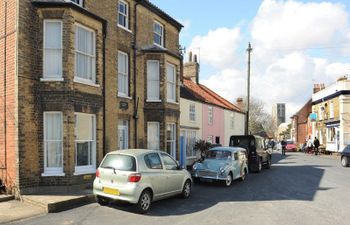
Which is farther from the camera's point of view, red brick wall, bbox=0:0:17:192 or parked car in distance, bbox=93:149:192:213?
red brick wall, bbox=0:0:17:192

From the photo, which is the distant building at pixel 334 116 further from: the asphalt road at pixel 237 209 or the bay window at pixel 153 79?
the bay window at pixel 153 79

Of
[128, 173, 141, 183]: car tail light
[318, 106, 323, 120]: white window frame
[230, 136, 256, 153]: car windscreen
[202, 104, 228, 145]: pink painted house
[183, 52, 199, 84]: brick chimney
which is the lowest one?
[128, 173, 141, 183]: car tail light

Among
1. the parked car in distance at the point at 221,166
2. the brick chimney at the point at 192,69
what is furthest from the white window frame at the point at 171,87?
the brick chimney at the point at 192,69

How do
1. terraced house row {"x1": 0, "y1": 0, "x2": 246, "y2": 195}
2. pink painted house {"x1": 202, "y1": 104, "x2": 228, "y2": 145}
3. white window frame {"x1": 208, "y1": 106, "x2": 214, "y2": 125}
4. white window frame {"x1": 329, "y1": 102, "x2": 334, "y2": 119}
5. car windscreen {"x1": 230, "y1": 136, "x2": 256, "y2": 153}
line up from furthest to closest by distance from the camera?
white window frame {"x1": 329, "y1": 102, "x2": 334, "y2": 119} < white window frame {"x1": 208, "y1": 106, "x2": 214, "y2": 125} < pink painted house {"x1": 202, "y1": 104, "x2": 228, "y2": 145} < car windscreen {"x1": 230, "y1": 136, "x2": 256, "y2": 153} < terraced house row {"x1": 0, "y1": 0, "x2": 246, "y2": 195}

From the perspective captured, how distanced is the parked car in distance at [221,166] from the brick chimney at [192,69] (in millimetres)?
17885

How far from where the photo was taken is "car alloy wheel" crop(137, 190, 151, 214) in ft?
32.8

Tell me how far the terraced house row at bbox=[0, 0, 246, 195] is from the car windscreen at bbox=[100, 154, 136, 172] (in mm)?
2536

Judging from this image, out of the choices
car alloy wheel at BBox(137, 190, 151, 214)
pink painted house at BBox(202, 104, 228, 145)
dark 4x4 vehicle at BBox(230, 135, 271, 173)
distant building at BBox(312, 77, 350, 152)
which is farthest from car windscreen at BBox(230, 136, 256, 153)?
distant building at BBox(312, 77, 350, 152)

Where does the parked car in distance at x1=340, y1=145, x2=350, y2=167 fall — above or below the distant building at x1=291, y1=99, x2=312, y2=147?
below

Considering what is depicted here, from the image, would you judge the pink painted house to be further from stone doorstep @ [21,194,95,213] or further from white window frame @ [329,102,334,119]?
stone doorstep @ [21,194,95,213]

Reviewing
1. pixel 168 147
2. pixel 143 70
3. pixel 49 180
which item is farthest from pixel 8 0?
pixel 168 147

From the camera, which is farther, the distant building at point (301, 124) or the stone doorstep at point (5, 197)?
the distant building at point (301, 124)

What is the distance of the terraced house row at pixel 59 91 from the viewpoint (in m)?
12.0

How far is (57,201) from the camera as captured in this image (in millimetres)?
10508
